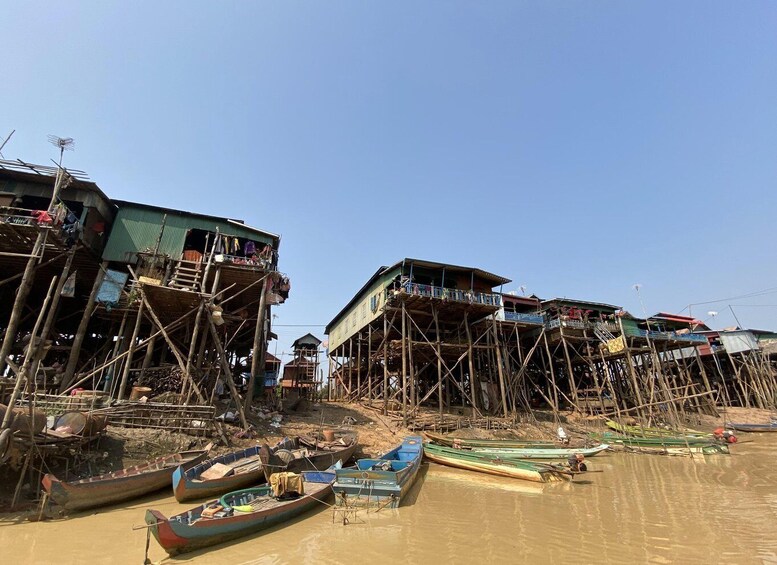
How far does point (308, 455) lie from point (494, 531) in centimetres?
641

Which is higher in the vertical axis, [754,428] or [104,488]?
[754,428]

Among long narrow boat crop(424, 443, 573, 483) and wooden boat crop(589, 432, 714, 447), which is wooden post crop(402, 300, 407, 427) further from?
wooden boat crop(589, 432, 714, 447)

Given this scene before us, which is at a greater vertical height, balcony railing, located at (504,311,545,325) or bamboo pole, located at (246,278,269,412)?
balcony railing, located at (504,311,545,325)

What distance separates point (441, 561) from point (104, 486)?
7.81 m

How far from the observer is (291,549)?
708 centimetres

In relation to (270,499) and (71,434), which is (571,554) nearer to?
(270,499)

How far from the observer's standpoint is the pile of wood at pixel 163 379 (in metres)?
16.3

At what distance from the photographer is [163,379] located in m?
16.5

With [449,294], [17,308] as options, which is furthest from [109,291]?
[449,294]

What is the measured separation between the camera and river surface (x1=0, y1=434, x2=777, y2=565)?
265 inches

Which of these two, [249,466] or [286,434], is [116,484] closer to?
[249,466]

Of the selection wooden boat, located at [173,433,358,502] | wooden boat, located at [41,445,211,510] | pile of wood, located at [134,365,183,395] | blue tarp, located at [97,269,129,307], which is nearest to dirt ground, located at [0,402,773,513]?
wooden boat, located at [41,445,211,510]

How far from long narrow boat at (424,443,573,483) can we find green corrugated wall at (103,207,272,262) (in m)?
15.0

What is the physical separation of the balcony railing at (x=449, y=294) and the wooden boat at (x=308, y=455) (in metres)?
9.33
